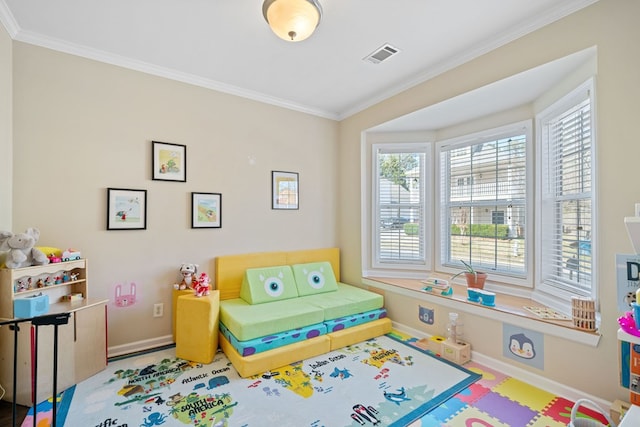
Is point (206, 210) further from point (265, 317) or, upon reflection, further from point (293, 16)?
point (293, 16)

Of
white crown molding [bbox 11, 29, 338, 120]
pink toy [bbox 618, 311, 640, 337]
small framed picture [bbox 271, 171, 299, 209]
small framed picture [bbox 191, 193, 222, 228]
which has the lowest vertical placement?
pink toy [bbox 618, 311, 640, 337]

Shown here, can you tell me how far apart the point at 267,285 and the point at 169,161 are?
1.60 m

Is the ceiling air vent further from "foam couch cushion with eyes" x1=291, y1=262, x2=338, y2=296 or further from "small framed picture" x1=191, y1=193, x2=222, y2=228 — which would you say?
"foam couch cushion with eyes" x1=291, y1=262, x2=338, y2=296

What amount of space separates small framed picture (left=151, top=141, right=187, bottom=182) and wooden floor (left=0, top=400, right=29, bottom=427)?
1.88 meters

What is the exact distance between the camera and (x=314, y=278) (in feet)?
11.5

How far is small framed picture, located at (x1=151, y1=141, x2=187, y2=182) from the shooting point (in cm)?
281

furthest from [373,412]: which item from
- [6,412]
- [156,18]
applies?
[156,18]

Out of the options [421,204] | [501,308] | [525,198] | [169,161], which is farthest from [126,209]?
[525,198]

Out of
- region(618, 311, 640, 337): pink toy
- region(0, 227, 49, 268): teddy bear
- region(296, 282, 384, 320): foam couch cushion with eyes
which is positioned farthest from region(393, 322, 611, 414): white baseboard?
region(0, 227, 49, 268): teddy bear

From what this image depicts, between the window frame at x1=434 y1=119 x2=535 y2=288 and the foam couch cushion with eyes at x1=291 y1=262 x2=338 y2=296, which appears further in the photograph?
the foam couch cushion with eyes at x1=291 y1=262 x2=338 y2=296

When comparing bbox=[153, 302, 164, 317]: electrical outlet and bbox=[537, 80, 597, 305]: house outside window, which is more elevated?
bbox=[537, 80, 597, 305]: house outside window

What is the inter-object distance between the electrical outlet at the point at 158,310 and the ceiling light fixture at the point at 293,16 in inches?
103

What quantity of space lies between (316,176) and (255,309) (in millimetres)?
1913

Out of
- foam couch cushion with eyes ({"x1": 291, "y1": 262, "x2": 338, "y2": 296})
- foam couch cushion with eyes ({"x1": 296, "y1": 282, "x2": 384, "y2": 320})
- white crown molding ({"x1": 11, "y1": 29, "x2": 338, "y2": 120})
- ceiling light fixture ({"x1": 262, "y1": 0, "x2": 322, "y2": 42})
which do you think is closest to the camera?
ceiling light fixture ({"x1": 262, "y1": 0, "x2": 322, "y2": 42})
